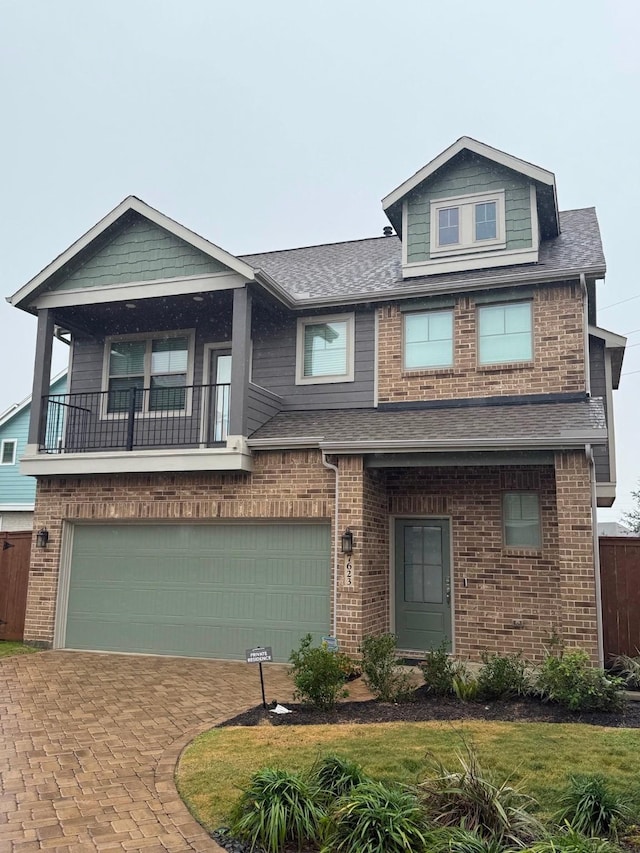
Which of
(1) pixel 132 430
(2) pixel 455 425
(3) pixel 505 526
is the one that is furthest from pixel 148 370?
(3) pixel 505 526

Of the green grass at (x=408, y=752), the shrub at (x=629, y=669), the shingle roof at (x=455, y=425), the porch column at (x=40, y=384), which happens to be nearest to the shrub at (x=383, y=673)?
the green grass at (x=408, y=752)

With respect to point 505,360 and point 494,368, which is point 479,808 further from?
point 505,360

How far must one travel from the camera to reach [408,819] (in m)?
3.92

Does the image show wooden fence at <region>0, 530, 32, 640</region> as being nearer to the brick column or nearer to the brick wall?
the brick wall

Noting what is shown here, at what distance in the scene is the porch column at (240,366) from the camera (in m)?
10.5

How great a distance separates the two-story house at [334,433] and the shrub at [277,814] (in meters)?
5.03

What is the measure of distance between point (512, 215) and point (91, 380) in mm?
8101

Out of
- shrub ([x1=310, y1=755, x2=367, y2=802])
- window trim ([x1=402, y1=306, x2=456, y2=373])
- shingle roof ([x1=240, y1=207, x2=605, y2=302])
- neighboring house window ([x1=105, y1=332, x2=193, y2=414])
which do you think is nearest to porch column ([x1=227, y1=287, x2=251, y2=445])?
shingle roof ([x1=240, y1=207, x2=605, y2=302])

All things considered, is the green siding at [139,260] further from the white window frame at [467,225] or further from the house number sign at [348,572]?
the house number sign at [348,572]

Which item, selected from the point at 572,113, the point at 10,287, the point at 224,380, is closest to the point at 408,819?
the point at 224,380

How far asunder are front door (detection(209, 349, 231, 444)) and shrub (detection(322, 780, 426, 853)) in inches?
315

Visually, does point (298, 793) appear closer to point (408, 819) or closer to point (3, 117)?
point (408, 819)

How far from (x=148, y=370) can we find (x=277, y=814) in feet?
31.5


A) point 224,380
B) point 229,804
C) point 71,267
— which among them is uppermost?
point 71,267
